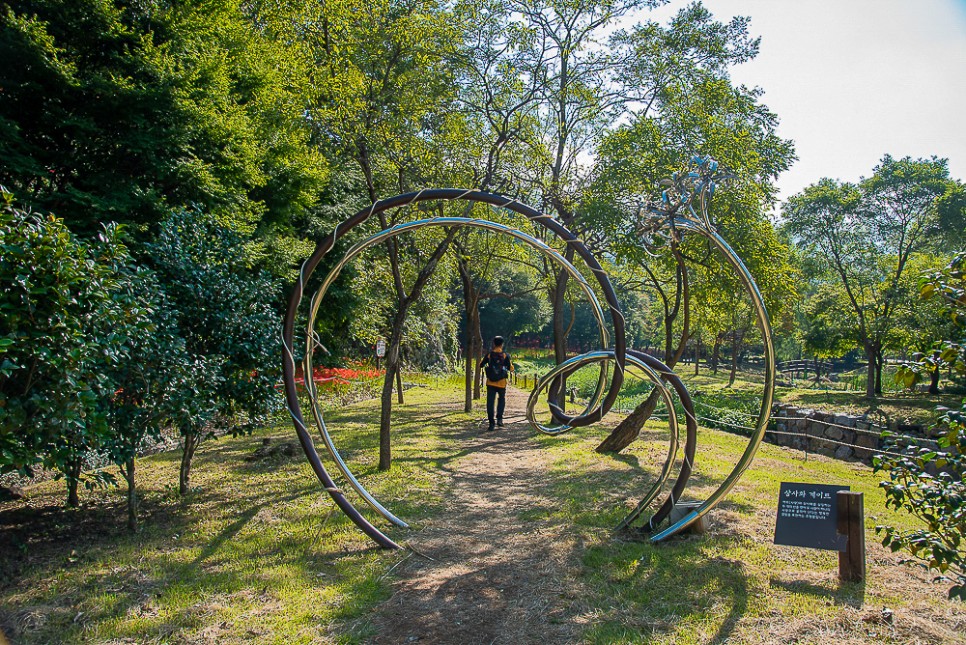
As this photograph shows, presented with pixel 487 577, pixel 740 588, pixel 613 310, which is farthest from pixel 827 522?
pixel 487 577

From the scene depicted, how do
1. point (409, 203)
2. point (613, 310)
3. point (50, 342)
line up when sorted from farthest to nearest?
point (409, 203) < point (613, 310) < point (50, 342)

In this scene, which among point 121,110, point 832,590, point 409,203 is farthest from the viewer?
point 121,110

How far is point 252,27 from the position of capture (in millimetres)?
14617

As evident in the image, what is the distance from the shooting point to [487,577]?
5.32 m

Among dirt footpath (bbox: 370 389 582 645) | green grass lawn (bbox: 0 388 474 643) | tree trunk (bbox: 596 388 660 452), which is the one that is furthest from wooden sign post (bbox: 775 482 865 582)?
tree trunk (bbox: 596 388 660 452)

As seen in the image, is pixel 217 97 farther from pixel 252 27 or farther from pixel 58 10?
pixel 252 27

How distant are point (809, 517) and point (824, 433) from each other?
1370cm

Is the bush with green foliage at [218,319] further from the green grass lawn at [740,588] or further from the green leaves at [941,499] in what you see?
the green leaves at [941,499]

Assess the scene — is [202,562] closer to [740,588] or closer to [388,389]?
[388,389]

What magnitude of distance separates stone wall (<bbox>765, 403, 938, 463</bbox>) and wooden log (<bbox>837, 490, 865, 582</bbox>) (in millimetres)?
10255

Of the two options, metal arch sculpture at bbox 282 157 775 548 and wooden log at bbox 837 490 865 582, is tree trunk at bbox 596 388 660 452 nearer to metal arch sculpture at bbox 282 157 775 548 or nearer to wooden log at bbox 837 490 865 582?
metal arch sculpture at bbox 282 157 775 548

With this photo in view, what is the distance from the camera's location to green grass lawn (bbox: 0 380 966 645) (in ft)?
14.0

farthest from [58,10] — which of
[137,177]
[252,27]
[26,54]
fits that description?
[252,27]

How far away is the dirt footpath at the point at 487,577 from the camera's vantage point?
4.38 metres
